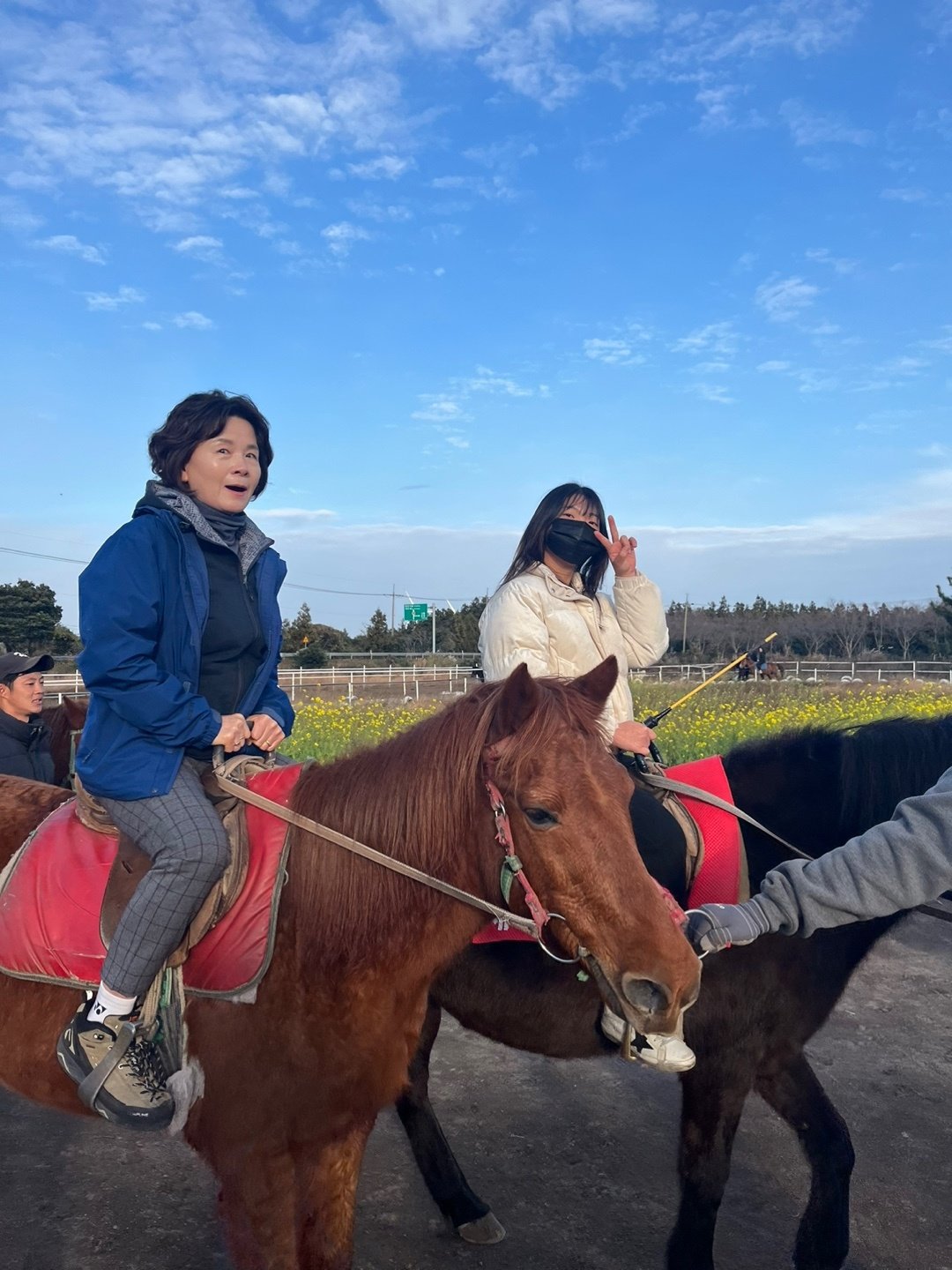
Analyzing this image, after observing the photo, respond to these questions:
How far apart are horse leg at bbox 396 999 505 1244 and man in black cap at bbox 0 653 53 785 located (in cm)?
284

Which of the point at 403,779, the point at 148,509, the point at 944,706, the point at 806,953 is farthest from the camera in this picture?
the point at 944,706

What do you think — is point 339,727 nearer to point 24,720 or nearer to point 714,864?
point 24,720

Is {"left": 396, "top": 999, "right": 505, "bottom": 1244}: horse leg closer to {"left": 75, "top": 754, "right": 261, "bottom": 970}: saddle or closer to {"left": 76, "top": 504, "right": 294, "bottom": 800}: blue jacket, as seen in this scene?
{"left": 75, "top": 754, "right": 261, "bottom": 970}: saddle

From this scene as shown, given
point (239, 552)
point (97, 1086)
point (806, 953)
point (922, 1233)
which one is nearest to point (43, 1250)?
point (97, 1086)

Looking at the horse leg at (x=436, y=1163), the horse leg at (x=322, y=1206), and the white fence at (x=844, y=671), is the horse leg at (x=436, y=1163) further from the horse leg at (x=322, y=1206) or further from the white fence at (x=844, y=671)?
the white fence at (x=844, y=671)

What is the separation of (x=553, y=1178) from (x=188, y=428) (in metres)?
3.35

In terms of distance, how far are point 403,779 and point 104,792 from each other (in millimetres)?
841

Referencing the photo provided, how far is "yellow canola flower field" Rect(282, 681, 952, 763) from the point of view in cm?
960

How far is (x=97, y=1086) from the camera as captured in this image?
2.30m

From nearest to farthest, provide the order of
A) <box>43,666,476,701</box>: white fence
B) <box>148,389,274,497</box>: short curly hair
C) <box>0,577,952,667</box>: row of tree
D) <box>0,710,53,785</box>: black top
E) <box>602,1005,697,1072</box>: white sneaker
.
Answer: <box>602,1005,697,1072</box>: white sneaker < <box>148,389,274,497</box>: short curly hair < <box>0,710,53,785</box>: black top < <box>43,666,476,701</box>: white fence < <box>0,577,952,667</box>: row of tree

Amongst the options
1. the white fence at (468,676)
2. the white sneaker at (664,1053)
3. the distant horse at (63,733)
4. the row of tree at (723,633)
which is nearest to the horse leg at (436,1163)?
→ the white sneaker at (664,1053)

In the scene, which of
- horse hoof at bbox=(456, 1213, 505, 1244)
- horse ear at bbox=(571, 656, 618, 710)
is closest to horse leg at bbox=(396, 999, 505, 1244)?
horse hoof at bbox=(456, 1213, 505, 1244)

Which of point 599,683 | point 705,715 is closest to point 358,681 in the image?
point 705,715

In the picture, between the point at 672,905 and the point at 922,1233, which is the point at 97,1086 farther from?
the point at 922,1233
